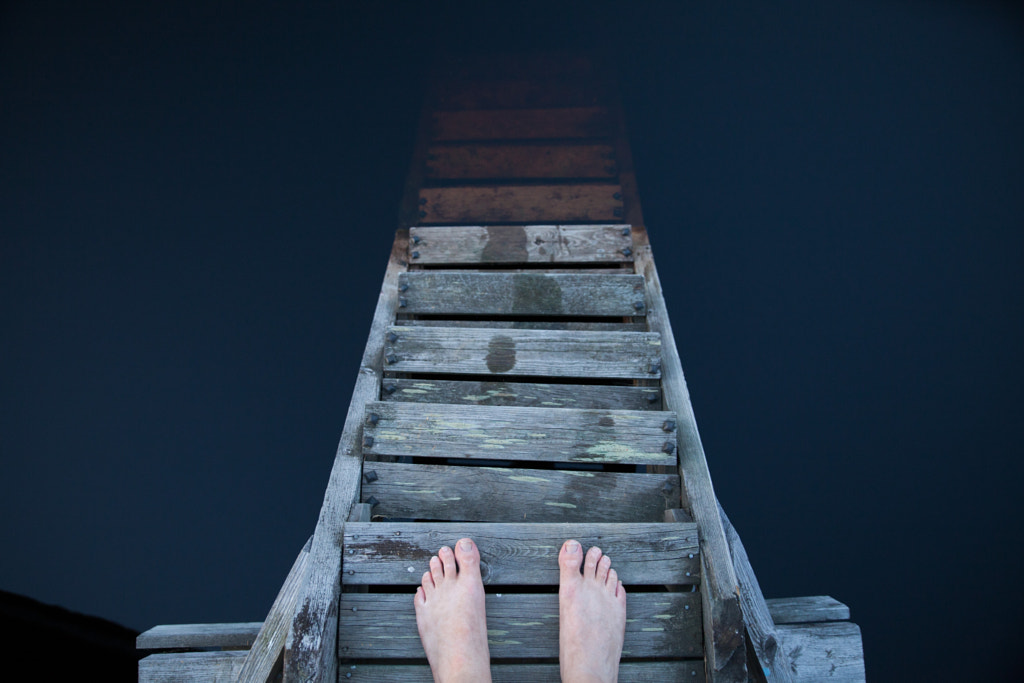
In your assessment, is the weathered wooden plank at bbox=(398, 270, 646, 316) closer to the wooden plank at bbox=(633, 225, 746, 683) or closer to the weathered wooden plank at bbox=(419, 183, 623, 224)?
the wooden plank at bbox=(633, 225, 746, 683)

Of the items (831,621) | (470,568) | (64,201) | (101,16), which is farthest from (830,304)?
(101,16)

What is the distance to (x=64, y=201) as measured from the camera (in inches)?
132

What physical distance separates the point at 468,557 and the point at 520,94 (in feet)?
9.25

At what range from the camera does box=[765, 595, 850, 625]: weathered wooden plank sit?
1805mm

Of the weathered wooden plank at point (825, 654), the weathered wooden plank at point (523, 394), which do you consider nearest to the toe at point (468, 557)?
the weathered wooden plank at point (523, 394)

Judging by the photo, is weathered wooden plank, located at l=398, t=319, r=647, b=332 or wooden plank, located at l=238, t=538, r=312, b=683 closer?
wooden plank, located at l=238, t=538, r=312, b=683

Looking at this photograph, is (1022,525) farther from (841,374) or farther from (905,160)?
(905,160)

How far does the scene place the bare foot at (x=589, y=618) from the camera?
1332 millimetres

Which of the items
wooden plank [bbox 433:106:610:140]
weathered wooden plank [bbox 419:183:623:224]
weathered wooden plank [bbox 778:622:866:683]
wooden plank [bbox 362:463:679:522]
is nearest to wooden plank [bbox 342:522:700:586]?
wooden plank [bbox 362:463:679:522]

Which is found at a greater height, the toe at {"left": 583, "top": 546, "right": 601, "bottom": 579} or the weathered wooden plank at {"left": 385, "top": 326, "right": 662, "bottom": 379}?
the weathered wooden plank at {"left": 385, "top": 326, "right": 662, "bottom": 379}

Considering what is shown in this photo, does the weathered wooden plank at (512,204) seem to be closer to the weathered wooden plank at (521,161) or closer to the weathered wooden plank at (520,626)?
the weathered wooden plank at (521,161)

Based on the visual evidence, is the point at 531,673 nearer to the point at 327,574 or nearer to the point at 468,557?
the point at 468,557

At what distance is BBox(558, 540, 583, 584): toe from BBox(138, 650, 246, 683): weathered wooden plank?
95 centimetres

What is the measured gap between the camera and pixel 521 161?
3.22m
